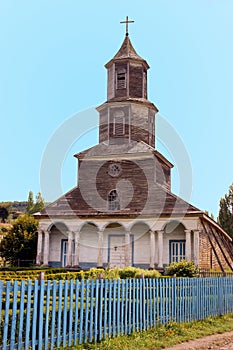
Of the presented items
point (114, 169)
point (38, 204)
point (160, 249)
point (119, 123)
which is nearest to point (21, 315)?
point (160, 249)

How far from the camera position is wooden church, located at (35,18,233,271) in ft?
89.0

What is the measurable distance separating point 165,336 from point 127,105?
23823mm

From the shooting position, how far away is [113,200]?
29281 millimetres

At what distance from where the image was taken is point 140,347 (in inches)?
340

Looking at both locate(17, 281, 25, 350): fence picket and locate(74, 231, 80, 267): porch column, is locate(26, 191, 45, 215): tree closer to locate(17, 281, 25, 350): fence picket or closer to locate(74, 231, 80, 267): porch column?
locate(74, 231, 80, 267): porch column

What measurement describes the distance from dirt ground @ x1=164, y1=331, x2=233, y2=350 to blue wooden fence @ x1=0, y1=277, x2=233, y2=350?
43.2 inches

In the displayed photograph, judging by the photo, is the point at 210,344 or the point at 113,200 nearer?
the point at 210,344

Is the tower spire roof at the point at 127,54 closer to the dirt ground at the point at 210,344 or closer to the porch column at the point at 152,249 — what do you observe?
the porch column at the point at 152,249

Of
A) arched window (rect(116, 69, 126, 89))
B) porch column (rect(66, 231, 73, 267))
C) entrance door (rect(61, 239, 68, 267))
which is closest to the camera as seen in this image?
porch column (rect(66, 231, 73, 267))

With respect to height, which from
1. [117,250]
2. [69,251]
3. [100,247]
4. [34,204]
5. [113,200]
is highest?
[34,204]

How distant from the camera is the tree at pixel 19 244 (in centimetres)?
3362

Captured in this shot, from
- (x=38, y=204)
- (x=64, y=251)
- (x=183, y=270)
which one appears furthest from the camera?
(x=38, y=204)

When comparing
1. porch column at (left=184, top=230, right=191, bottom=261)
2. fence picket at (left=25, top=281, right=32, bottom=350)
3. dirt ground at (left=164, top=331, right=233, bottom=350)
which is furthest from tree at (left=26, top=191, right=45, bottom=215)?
fence picket at (left=25, top=281, right=32, bottom=350)

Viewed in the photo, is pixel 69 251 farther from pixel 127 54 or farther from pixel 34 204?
pixel 34 204
